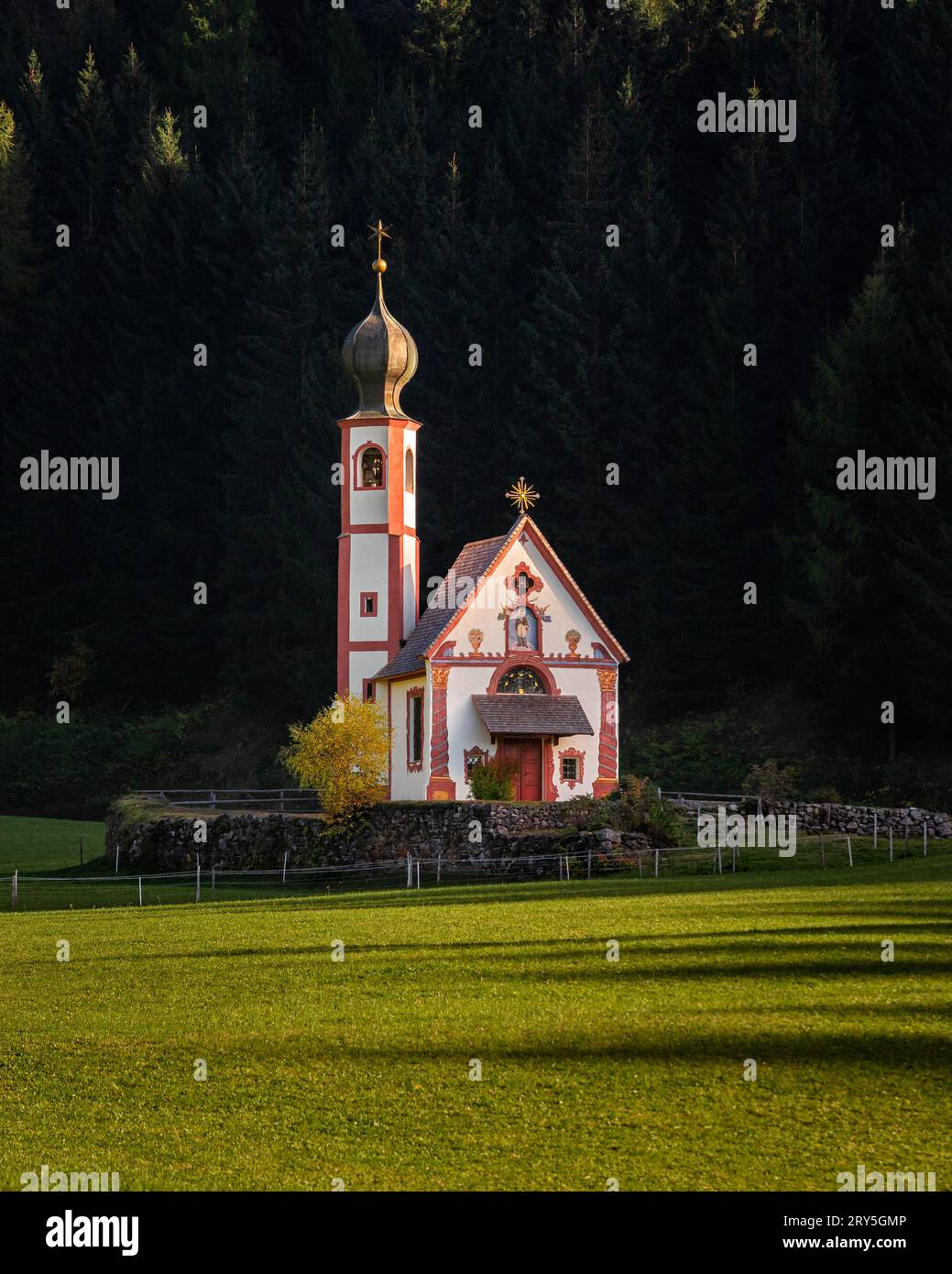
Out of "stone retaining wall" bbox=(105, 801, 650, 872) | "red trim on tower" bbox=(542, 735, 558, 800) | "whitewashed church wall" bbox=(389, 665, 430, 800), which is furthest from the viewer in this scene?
"red trim on tower" bbox=(542, 735, 558, 800)

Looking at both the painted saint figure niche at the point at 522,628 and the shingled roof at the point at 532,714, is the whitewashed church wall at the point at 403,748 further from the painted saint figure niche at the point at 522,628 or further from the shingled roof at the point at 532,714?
the painted saint figure niche at the point at 522,628

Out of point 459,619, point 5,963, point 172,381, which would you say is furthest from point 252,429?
point 5,963

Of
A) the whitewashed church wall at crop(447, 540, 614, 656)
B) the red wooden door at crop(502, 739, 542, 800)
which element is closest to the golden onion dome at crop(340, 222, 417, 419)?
the whitewashed church wall at crop(447, 540, 614, 656)

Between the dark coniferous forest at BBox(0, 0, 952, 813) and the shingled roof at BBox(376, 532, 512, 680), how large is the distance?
29.9 feet

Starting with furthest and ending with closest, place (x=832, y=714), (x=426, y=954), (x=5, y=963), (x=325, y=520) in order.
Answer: (x=325, y=520) < (x=832, y=714) < (x=5, y=963) < (x=426, y=954)

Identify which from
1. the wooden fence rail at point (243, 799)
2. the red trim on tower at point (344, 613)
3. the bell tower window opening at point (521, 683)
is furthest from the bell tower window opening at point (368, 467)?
the wooden fence rail at point (243, 799)

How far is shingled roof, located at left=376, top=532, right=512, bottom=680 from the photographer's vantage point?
42500mm

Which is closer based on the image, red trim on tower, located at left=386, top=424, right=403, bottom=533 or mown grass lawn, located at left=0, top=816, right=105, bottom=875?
mown grass lawn, located at left=0, top=816, right=105, bottom=875

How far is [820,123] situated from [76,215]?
1220 inches

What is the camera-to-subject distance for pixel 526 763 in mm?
42531

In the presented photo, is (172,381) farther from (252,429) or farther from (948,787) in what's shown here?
(948,787)

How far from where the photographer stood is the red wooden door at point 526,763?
42312mm

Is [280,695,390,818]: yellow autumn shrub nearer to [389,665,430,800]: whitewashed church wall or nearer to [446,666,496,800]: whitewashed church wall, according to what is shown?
[389,665,430,800]: whitewashed church wall

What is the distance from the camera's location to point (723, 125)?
61.1 meters
